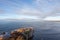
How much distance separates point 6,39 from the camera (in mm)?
27672

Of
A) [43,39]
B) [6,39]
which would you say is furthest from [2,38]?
[43,39]

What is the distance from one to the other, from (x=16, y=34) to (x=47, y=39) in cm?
1751

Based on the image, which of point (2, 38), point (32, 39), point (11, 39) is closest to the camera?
point (2, 38)

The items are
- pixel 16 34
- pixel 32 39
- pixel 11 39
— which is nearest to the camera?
pixel 11 39

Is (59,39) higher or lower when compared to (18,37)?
lower

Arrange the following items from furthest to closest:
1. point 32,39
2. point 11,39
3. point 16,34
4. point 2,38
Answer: point 32,39 → point 16,34 → point 11,39 → point 2,38

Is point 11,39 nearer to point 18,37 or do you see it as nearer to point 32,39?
point 18,37

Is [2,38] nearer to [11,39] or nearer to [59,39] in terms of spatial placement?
[11,39]

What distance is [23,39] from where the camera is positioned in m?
31.2

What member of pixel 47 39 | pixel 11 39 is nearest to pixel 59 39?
pixel 47 39

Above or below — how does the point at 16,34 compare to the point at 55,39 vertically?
above

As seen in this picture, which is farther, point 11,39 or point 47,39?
point 47,39

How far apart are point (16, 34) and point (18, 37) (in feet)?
3.67

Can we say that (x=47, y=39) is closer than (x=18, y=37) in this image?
No
